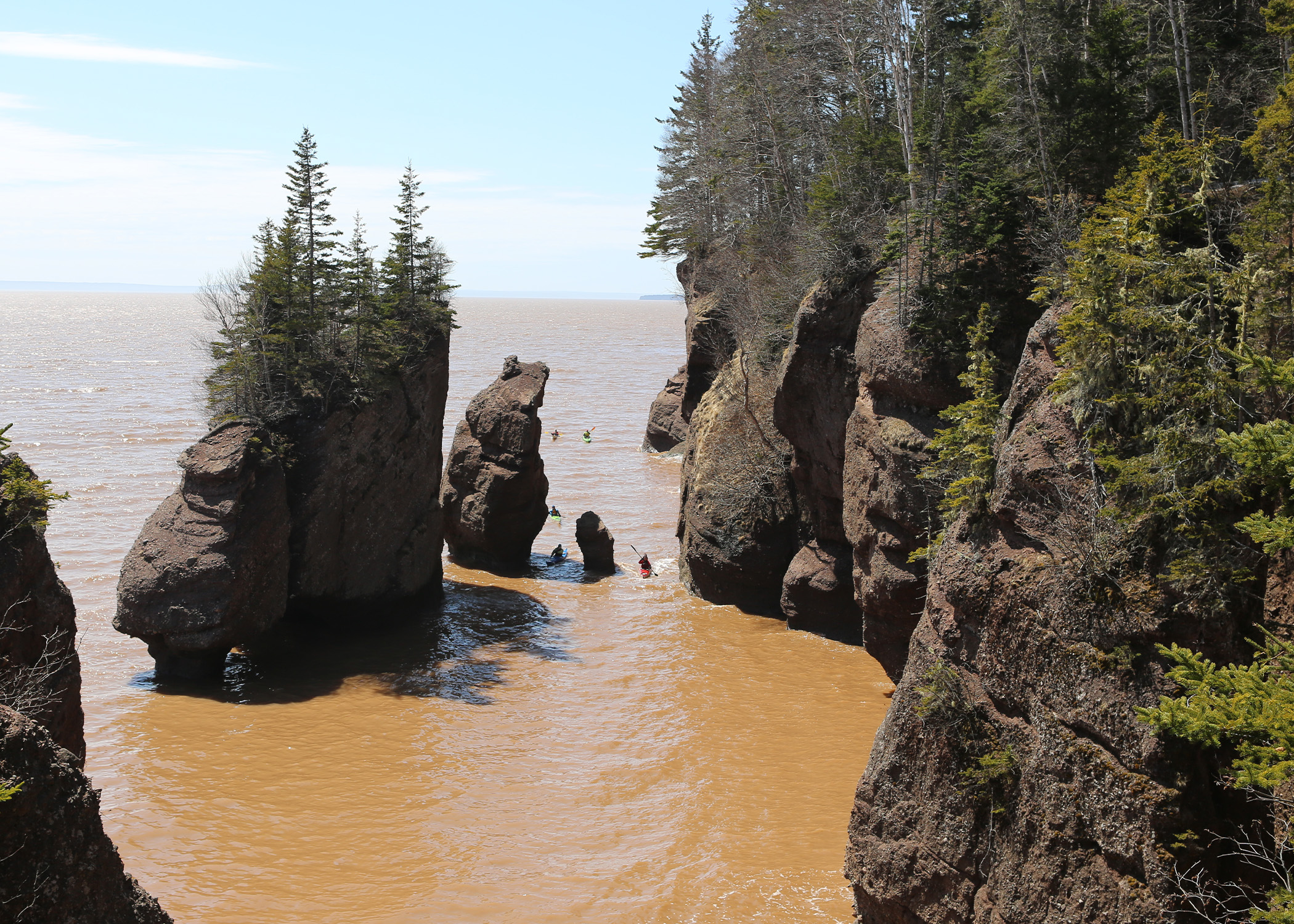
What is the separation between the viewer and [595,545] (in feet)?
102

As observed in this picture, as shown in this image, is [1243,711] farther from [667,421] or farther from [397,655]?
[667,421]

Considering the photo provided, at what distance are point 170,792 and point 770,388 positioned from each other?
17477 mm

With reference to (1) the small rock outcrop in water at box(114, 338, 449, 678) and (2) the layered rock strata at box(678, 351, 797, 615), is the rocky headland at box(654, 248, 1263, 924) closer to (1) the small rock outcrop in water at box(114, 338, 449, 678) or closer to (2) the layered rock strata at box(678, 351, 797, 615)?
(2) the layered rock strata at box(678, 351, 797, 615)

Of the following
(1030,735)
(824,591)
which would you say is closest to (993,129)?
(824,591)

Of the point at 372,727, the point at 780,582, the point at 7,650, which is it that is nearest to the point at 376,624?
the point at 372,727

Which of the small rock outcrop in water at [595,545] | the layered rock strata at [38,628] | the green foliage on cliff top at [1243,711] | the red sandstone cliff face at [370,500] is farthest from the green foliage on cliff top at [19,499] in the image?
the small rock outcrop in water at [595,545]

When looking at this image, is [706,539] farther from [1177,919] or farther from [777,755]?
[1177,919]

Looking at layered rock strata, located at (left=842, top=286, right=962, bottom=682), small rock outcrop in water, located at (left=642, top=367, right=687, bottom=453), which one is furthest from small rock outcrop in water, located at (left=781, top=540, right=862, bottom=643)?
small rock outcrop in water, located at (left=642, top=367, right=687, bottom=453)

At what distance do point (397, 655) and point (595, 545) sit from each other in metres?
8.87

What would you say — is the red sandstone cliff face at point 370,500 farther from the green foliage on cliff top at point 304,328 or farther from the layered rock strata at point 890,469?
the layered rock strata at point 890,469

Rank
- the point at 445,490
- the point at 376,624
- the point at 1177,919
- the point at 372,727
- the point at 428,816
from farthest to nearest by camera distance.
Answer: the point at 445,490
the point at 376,624
the point at 372,727
the point at 428,816
the point at 1177,919

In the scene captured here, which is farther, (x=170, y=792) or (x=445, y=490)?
(x=445, y=490)

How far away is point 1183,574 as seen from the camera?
9.04 metres

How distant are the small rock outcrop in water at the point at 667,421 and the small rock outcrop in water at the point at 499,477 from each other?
65.0 feet
